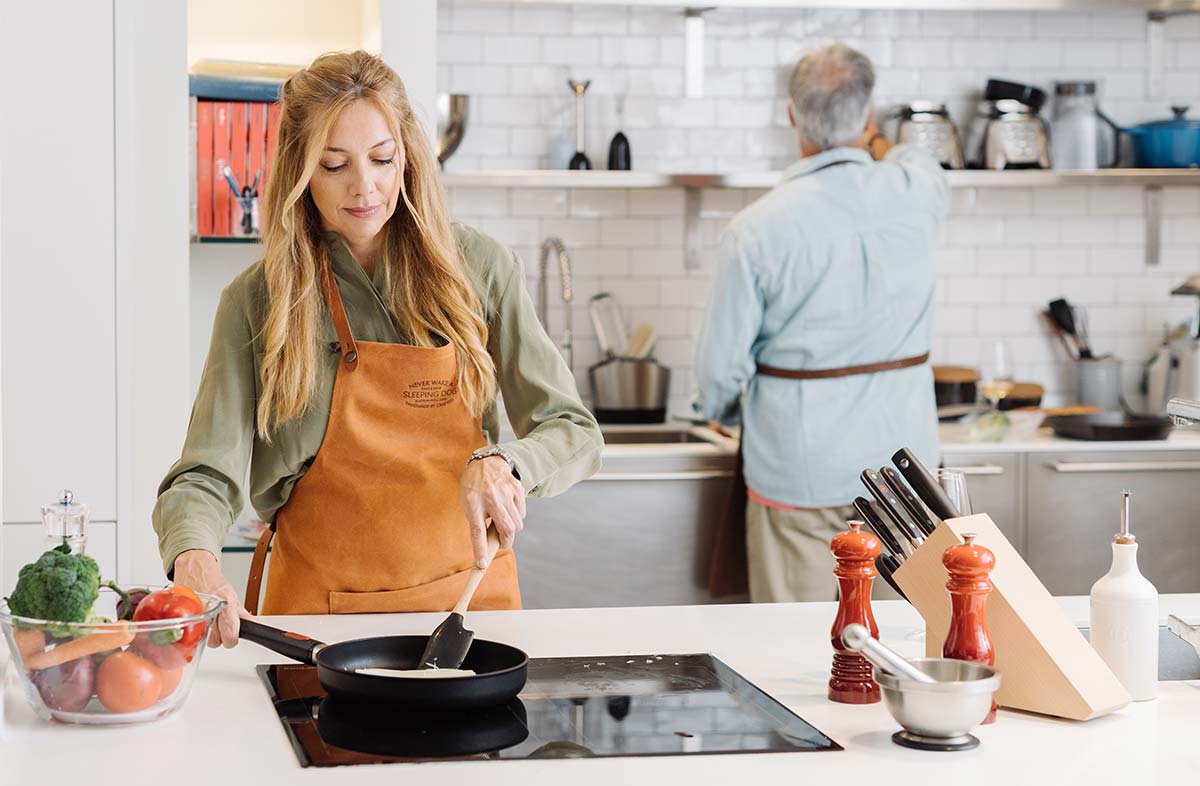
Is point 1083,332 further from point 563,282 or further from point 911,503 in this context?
point 911,503

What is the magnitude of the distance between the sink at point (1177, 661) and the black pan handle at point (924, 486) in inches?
14.0

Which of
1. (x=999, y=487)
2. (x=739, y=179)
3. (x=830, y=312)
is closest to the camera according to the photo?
(x=830, y=312)

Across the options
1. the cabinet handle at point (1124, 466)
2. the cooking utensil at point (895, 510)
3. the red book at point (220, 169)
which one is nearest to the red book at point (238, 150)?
the red book at point (220, 169)

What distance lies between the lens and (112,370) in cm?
318

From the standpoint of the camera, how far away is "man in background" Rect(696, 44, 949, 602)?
3697 mm

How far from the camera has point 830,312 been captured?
12.2 feet

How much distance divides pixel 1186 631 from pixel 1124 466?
2.63 meters

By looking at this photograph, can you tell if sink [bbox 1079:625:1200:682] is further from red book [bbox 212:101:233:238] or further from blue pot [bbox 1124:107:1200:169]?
blue pot [bbox 1124:107:1200:169]

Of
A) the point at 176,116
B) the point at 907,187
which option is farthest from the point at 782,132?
the point at 176,116

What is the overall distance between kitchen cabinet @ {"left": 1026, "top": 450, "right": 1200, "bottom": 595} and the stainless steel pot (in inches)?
47.5

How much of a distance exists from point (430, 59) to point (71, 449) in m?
1.24

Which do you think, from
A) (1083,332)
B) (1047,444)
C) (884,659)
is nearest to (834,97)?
(1047,444)

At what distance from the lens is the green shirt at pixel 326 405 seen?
7.09 feet

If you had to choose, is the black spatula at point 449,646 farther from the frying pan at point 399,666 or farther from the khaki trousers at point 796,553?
the khaki trousers at point 796,553
